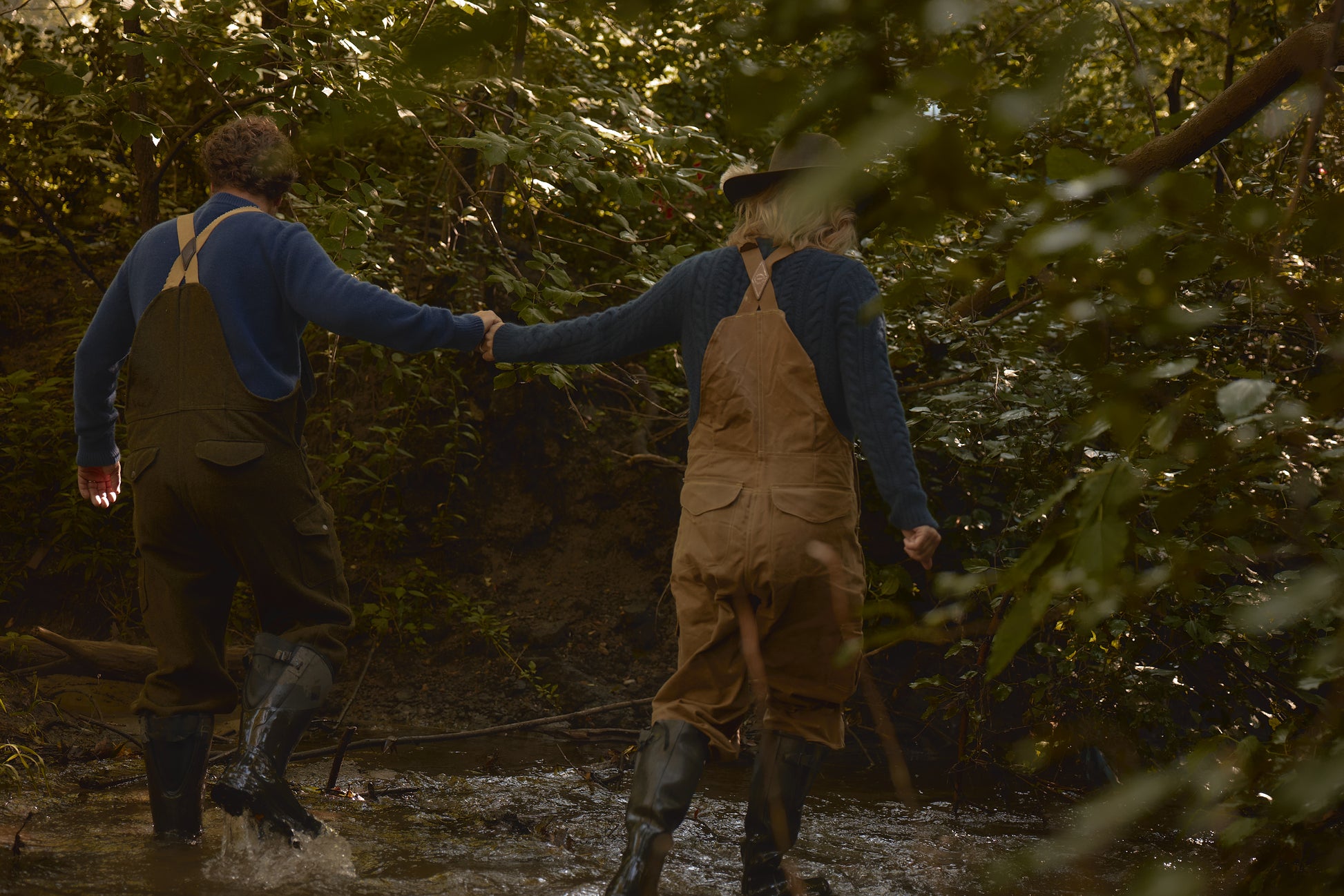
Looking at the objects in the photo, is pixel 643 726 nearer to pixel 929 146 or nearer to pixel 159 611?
pixel 159 611

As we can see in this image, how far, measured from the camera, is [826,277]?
116 inches

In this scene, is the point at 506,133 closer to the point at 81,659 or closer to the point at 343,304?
the point at 343,304

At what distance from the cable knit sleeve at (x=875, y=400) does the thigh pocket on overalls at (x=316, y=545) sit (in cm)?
159

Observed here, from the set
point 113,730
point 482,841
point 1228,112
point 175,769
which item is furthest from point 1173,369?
point 113,730

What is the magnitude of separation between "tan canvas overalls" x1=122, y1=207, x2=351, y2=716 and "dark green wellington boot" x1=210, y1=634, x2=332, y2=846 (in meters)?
0.08

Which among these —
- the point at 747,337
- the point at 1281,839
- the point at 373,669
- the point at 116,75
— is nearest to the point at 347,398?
the point at 373,669

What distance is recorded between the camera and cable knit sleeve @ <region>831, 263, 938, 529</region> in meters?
2.91

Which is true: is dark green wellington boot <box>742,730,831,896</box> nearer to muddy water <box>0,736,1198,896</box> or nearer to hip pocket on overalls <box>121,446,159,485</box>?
muddy water <box>0,736,1198,896</box>

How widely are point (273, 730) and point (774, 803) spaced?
1.41 meters

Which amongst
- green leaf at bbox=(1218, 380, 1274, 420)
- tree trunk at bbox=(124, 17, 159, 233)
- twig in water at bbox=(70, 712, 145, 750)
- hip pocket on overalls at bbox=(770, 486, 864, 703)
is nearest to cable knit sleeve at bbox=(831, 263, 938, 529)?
hip pocket on overalls at bbox=(770, 486, 864, 703)

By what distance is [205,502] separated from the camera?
3.11 m

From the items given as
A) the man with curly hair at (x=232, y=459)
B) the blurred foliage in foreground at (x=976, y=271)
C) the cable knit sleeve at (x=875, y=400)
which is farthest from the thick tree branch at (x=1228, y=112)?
the man with curly hair at (x=232, y=459)

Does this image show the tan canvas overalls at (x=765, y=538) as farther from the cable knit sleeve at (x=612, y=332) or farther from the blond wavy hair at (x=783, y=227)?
the cable knit sleeve at (x=612, y=332)

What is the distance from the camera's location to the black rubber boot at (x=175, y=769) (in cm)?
320
